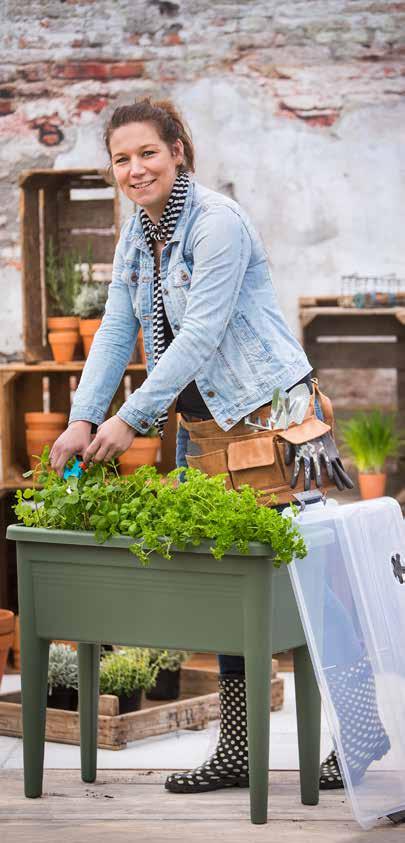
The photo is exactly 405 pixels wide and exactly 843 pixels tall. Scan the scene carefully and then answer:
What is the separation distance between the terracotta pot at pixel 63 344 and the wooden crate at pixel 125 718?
4.32ft

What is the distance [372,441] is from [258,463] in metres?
2.81

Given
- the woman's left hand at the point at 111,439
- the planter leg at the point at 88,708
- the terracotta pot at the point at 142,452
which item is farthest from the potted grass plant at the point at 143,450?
the woman's left hand at the point at 111,439

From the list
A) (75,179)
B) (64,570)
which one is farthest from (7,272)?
(64,570)

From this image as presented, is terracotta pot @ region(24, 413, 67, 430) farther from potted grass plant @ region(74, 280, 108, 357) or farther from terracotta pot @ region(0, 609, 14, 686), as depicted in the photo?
terracotta pot @ region(0, 609, 14, 686)

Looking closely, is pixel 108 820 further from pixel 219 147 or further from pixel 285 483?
pixel 219 147

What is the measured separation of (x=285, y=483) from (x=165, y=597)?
1.21 ft

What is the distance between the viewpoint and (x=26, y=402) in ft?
15.0

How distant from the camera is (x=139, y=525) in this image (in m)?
2.33

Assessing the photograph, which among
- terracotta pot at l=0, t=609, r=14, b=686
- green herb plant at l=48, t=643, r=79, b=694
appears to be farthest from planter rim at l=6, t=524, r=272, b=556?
green herb plant at l=48, t=643, r=79, b=694

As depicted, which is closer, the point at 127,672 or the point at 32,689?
the point at 32,689

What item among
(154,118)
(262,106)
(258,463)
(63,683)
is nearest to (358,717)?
(258,463)

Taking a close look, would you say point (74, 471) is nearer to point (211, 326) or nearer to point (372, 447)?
point (211, 326)

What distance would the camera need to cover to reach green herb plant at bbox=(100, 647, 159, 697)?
3.33 metres

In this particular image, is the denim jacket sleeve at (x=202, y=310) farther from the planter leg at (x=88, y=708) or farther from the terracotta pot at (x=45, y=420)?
the terracotta pot at (x=45, y=420)
